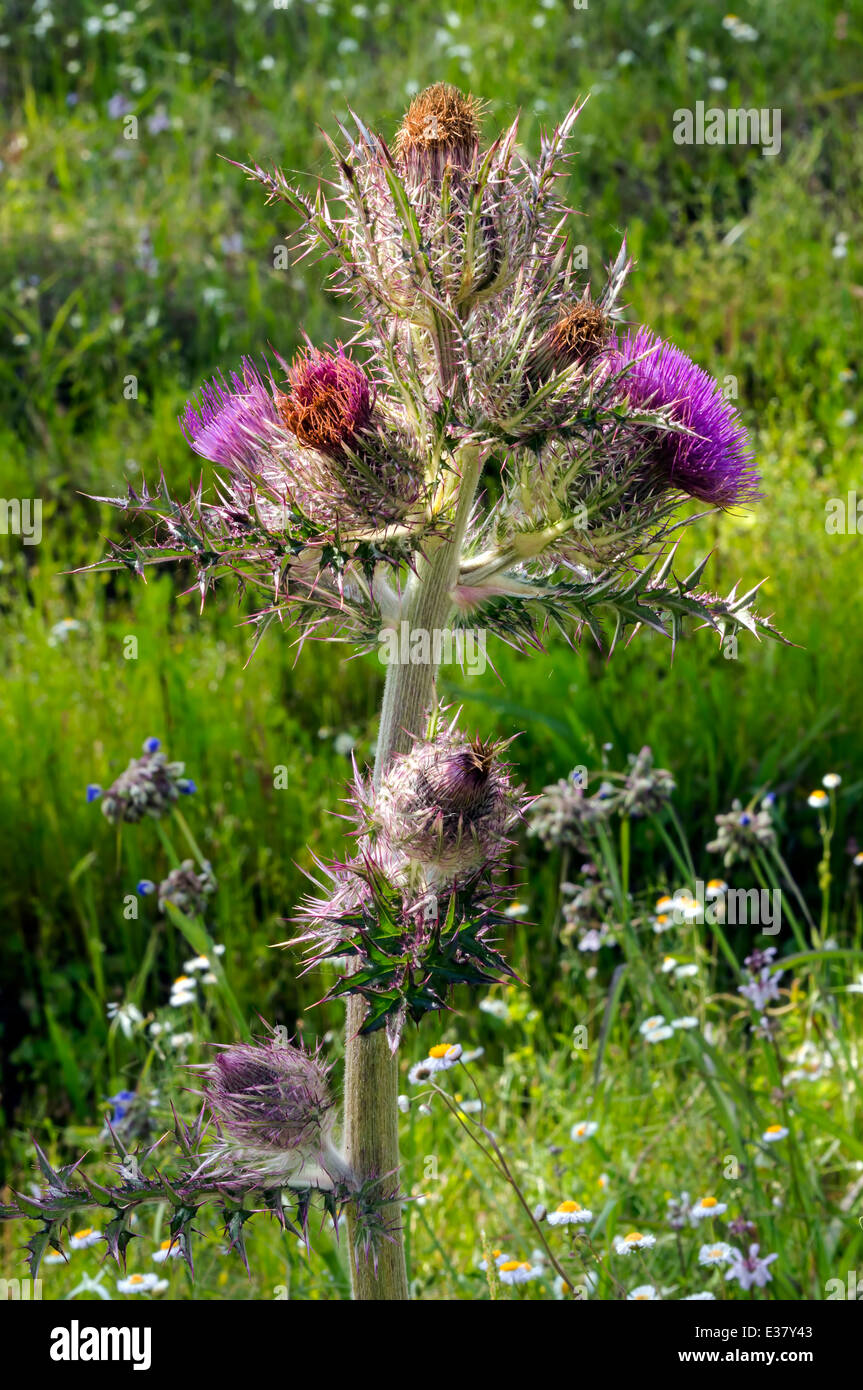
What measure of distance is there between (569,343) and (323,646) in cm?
320

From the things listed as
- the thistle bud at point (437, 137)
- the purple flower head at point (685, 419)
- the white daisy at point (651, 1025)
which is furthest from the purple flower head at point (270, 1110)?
the white daisy at point (651, 1025)

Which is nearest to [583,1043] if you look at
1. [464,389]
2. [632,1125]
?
[632,1125]

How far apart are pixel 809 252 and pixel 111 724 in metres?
4.24

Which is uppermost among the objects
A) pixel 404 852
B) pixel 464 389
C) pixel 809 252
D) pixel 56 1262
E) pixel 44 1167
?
pixel 809 252

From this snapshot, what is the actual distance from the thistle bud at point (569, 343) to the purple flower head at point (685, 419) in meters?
0.08

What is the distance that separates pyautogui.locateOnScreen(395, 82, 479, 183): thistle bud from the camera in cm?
138

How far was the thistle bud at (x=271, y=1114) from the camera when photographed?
151cm

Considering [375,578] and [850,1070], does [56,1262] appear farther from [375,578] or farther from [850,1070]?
[375,578]

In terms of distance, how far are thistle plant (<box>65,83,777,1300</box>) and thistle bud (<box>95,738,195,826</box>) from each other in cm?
102

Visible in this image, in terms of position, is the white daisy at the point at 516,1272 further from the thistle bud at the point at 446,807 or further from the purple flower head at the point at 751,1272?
the thistle bud at the point at 446,807

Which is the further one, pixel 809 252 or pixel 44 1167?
pixel 809 252

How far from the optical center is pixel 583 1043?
3.00 metres

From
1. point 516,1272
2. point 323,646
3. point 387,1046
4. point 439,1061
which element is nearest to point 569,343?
point 387,1046

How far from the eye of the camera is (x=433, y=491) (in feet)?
4.70
